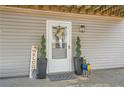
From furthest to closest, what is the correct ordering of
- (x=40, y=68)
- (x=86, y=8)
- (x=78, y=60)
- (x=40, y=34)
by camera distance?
(x=86, y=8) < (x=78, y=60) < (x=40, y=34) < (x=40, y=68)

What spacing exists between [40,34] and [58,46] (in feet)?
2.79

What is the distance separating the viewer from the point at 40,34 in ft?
17.0

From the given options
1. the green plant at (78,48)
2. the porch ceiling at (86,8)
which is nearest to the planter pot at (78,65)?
the green plant at (78,48)

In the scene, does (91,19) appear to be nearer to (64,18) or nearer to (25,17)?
(64,18)

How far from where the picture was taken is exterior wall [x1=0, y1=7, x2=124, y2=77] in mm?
4758

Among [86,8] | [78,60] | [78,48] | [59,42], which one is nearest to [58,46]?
[59,42]

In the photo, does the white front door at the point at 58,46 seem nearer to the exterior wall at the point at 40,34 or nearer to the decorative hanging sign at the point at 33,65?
the exterior wall at the point at 40,34

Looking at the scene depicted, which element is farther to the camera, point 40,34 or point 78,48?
point 78,48

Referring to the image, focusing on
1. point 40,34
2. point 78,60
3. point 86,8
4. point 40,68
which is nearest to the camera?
point 40,68

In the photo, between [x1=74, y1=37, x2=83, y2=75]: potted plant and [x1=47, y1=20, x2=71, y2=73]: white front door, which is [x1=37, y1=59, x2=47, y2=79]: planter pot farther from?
[x1=74, y1=37, x2=83, y2=75]: potted plant

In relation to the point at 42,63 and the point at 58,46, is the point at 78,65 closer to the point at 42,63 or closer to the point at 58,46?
the point at 58,46

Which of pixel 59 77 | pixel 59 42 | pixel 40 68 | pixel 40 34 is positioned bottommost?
pixel 59 77

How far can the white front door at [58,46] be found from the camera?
5.35 m

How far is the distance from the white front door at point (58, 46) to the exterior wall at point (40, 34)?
0.22 meters
